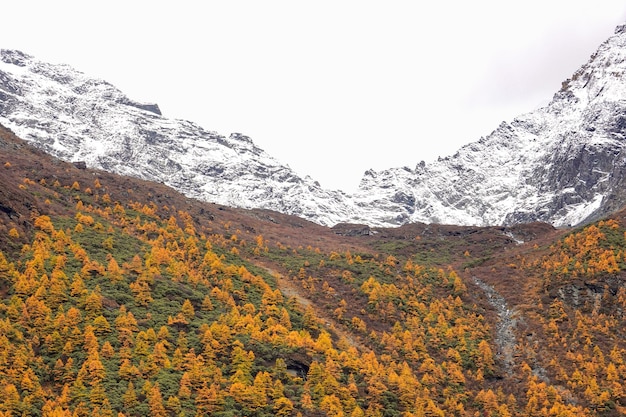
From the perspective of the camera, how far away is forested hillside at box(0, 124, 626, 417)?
50.1 metres

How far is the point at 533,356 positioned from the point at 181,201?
86.4 meters

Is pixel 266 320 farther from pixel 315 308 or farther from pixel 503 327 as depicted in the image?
pixel 503 327

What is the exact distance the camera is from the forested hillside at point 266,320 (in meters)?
50.1

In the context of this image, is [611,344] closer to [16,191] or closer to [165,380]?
[165,380]

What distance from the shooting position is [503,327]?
280 ft

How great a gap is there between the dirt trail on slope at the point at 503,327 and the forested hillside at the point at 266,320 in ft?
1.11

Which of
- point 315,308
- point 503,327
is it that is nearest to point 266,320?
point 315,308

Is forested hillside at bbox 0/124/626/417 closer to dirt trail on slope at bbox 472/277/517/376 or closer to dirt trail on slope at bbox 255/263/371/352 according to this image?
dirt trail on slope at bbox 472/277/517/376

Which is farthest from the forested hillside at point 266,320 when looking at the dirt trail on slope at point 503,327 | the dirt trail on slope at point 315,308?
the dirt trail on slope at point 315,308

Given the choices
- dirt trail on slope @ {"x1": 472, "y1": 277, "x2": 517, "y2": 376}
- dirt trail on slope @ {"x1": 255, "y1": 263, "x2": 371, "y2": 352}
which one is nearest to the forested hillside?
dirt trail on slope @ {"x1": 472, "y1": 277, "x2": 517, "y2": 376}

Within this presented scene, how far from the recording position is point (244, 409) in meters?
49.0

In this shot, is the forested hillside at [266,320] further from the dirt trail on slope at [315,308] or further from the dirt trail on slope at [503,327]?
the dirt trail on slope at [315,308]

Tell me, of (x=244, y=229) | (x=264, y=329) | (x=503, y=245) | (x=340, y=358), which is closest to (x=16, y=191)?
(x=264, y=329)

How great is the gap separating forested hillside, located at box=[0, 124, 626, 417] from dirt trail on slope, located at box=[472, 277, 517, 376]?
1.11ft
